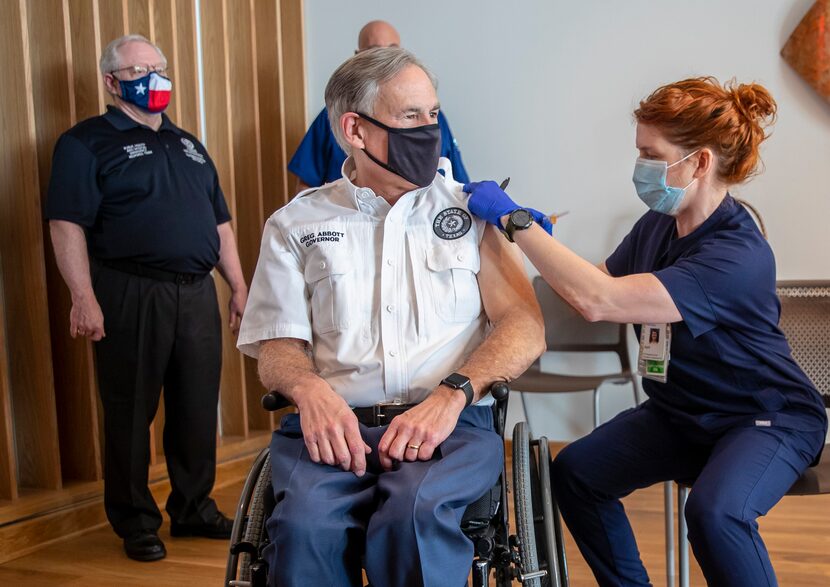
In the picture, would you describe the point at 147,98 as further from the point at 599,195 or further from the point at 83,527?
the point at 599,195

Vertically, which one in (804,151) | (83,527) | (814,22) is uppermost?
(814,22)

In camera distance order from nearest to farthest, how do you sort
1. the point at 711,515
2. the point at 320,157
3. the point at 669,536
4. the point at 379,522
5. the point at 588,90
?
1. the point at 379,522
2. the point at 711,515
3. the point at 669,536
4. the point at 320,157
5. the point at 588,90

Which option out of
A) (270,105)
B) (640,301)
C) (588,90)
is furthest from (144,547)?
(588,90)

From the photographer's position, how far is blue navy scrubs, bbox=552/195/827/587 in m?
1.65

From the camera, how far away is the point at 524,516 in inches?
59.1

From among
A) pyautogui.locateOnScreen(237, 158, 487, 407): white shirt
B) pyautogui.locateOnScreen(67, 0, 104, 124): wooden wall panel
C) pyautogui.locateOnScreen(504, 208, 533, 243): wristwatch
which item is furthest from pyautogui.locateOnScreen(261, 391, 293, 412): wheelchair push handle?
pyautogui.locateOnScreen(67, 0, 104, 124): wooden wall panel

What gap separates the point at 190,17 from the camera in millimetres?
3795

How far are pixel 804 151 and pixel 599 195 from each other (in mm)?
882

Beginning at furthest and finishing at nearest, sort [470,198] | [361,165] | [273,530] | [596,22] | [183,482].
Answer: [596,22]
[183,482]
[361,165]
[470,198]
[273,530]

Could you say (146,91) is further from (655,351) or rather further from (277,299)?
(655,351)

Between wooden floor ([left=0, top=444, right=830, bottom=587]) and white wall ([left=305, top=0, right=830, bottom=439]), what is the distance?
1050 millimetres

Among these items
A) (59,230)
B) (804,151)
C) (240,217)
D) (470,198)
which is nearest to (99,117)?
(59,230)

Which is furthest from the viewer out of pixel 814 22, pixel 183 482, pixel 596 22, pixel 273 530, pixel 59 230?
pixel 596 22

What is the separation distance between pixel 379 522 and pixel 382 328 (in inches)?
17.0
